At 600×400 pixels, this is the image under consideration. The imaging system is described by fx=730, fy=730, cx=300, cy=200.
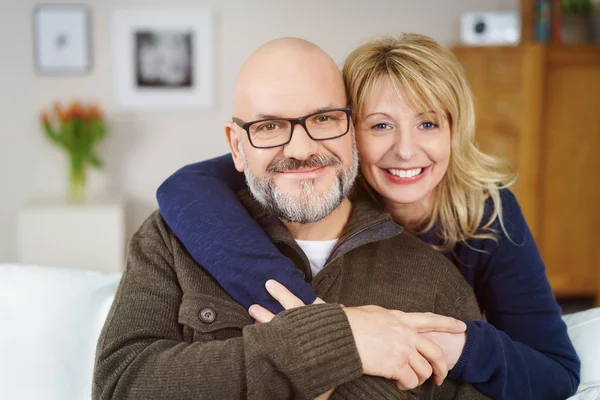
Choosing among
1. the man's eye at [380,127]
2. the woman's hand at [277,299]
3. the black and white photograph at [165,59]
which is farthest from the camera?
the black and white photograph at [165,59]

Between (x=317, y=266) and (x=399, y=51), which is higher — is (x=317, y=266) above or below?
A: below

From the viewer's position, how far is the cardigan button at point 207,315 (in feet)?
4.48

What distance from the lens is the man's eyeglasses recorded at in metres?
1.44

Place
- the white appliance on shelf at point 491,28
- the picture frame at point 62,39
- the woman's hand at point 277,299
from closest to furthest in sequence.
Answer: the woman's hand at point 277,299
the white appliance on shelf at point 491,28
the picture frame at point 62,39

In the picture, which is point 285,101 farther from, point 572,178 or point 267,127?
point 572,178

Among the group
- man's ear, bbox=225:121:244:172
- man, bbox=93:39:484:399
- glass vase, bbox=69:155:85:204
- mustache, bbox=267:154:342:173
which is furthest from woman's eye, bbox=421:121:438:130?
glass vase, bbox=69:155:85:204

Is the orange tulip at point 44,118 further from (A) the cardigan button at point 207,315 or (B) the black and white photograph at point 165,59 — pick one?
(A) the cardigan button at point 207,315

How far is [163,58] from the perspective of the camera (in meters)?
4.66

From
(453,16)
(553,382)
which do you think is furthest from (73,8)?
(553,382)

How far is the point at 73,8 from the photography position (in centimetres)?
452

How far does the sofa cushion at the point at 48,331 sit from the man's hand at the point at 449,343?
73cm

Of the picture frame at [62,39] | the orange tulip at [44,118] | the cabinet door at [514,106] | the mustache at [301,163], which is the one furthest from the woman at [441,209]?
the picture frame at [62,39]

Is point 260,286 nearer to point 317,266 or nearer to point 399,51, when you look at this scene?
point 317,266

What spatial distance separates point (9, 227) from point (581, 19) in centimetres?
386
